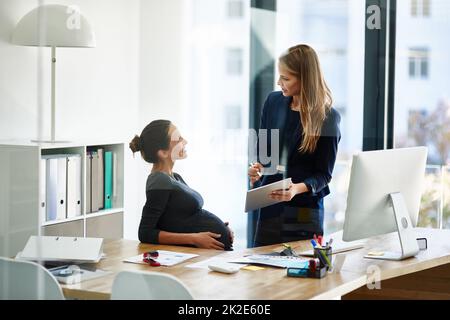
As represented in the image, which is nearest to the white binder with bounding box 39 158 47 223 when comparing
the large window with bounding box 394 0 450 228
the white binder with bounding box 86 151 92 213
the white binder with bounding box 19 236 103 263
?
the white binder with bounding box 19 236 103 263

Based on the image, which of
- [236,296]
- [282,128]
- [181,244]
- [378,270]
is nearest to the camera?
[236,296]

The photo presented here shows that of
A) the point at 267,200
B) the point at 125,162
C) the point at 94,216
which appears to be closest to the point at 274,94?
the point at 267,200

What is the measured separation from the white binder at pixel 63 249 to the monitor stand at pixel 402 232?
3.48ft

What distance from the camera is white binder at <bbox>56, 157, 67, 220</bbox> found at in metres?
3.29

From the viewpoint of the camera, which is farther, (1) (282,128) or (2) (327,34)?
(2) (327,34)

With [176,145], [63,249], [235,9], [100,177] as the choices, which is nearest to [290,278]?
[63,249]

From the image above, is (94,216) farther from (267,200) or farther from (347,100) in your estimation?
(347,100)

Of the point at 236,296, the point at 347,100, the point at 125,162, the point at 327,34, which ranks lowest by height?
the point at 236,296

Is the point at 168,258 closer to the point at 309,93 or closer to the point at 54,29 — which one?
the point at 54,29

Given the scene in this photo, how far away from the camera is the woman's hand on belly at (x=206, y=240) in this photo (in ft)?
11.1

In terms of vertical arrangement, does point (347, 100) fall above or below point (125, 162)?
above

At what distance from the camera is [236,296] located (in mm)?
2598

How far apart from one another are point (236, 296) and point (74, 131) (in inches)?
48.2

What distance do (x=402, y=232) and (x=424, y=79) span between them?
4.98ft
